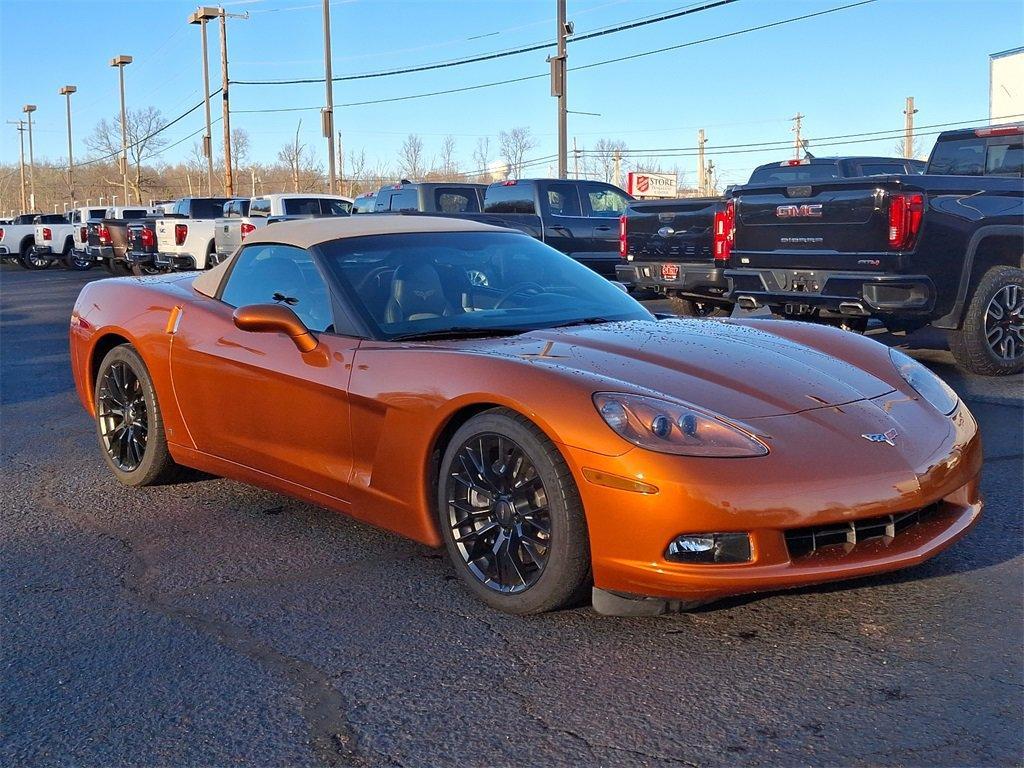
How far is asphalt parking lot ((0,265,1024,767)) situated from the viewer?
9.04 feet

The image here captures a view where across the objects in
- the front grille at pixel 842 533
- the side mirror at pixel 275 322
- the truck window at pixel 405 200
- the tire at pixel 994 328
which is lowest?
the front grille at pixel 842 533

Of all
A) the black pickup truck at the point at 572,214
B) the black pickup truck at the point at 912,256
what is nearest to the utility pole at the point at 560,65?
the black pickup truck at the point at 572,214

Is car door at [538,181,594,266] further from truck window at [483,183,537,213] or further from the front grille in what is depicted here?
the front grille

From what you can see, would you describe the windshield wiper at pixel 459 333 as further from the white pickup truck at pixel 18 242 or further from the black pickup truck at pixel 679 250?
the white pickup truck at pixel 18 242

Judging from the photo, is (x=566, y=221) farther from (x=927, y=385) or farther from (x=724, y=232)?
(x=927, y=385)

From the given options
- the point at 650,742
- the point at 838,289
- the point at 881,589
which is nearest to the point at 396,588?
the point at 650,742

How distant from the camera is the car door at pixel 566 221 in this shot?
16.4 meters

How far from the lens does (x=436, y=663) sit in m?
3.27

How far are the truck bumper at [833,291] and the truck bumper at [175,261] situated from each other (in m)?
16.5

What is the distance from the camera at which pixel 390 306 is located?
14.5 feet

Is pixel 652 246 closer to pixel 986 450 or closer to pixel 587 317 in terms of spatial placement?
pixel 986 450

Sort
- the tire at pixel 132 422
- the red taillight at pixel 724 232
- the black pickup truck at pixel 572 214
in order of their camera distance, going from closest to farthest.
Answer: the tire at pixel 132 422 < the red taillight at pixel 724 232 < the black pickup truck at pixel 572 214

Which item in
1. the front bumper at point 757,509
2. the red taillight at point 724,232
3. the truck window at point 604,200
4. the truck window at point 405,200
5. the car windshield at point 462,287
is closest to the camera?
the front bumper at point 757,509

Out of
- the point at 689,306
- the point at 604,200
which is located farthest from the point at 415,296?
the point at 604,200
